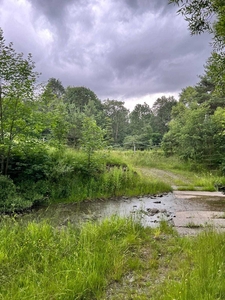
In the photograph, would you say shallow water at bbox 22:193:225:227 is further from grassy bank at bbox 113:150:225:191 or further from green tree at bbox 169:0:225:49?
green tree at bbox 169:0:225:49

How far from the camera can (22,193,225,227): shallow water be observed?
14.1ft

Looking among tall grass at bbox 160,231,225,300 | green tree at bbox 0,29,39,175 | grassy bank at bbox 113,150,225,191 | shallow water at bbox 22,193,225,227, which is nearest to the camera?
tall grass at bbox 160,231,225,300

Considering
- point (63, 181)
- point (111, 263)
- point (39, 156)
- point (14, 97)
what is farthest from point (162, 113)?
point (111, 263)

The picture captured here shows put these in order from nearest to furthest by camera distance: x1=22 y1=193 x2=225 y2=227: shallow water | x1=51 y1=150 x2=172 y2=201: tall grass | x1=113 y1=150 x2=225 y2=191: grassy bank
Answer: x1=22 y1=193 x2=225 y2=227: shallow water < x1=51 y1=150 x2=172 y2=201: tall grass < x1=113 y1=150 x2=225 y2=191: grassy bank

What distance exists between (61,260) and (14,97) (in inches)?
169

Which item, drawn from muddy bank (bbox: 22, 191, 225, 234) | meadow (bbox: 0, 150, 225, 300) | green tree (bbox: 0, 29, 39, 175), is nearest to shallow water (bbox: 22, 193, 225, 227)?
muddy bank (bbox: 22, 191, 225, 234)

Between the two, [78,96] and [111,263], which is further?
[78,96]

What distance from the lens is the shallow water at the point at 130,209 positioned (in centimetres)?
429

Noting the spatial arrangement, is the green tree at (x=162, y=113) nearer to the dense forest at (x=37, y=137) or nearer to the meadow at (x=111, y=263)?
the dense forest at (x=37, y=137)

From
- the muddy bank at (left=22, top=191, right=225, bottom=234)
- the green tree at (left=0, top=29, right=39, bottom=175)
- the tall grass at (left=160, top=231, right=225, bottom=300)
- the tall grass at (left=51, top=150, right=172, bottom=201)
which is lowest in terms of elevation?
the muddy bank at (left=22, top=191, right=225, bottom=234)

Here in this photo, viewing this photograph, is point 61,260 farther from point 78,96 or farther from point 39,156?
point 78,96

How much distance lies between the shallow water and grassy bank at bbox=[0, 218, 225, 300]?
1.05m

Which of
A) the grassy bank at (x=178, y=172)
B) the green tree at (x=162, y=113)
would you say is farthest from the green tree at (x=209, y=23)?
the green tree at (x=162, y=113)

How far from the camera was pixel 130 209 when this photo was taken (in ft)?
16.9
